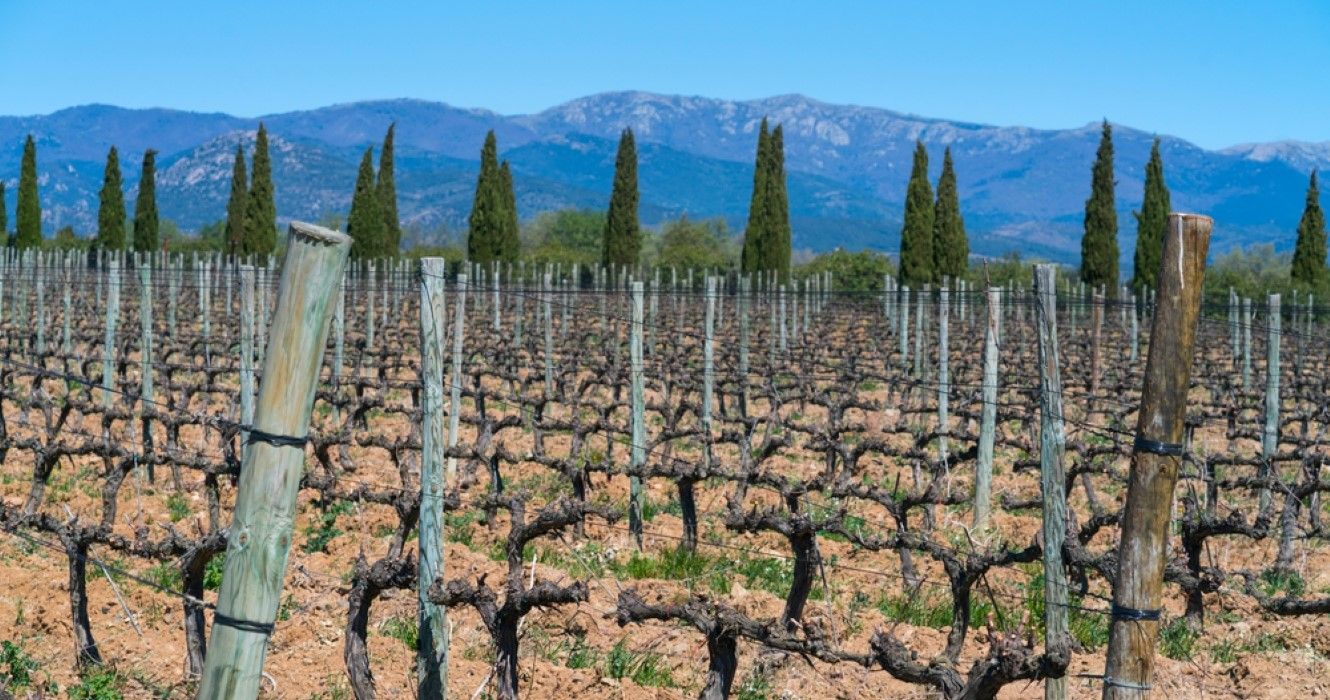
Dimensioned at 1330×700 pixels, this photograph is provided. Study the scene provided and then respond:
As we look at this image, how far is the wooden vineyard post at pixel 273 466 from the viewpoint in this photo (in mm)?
3438

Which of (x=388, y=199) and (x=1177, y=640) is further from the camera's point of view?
(x=388, y=199)

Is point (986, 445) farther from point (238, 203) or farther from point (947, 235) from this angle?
point (238, 203)

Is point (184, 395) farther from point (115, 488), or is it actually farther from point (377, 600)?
point (377, 600)

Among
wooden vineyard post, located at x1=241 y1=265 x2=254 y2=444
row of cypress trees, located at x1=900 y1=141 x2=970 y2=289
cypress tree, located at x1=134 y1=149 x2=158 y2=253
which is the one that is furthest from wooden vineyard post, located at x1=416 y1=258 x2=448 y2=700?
cypress tree, located at x1=134 y1=149 x2=158 y2=253

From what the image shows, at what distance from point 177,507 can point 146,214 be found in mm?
45017

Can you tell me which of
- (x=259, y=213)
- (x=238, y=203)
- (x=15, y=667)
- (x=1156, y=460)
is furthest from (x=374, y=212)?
(x=1156, y=460)

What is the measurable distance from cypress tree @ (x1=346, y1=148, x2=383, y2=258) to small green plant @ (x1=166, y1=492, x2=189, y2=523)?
35.4 meters

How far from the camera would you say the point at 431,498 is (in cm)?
655

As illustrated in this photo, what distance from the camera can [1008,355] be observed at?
26.0m

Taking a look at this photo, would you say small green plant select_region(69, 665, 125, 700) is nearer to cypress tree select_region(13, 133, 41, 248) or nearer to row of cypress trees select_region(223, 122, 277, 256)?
row of cypress trees select_region(223, 122, 277, 256)

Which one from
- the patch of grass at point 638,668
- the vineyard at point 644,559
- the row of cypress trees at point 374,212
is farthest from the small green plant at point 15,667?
the row of cypress trees at point 374,212

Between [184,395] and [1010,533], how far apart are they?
31.8 feet

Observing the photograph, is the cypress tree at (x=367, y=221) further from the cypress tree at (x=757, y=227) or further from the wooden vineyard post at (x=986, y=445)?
the wooden vineyard post at (x=986, y=445)

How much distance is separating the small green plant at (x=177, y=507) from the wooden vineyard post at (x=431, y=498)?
5.90 m
